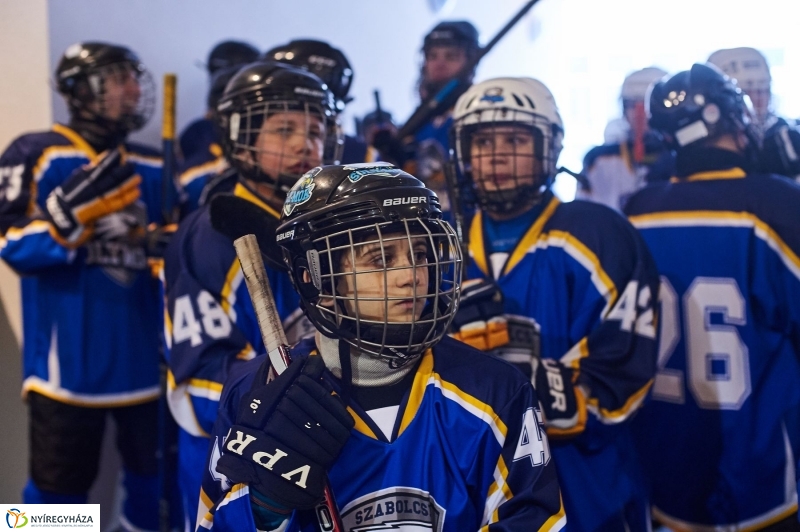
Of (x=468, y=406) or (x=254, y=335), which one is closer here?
(x=468, y=406)

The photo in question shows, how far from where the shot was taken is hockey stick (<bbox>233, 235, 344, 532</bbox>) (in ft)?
3.95

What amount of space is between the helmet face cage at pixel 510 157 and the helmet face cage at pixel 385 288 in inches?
24.3

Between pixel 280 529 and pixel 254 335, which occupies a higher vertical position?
pixel 254 335

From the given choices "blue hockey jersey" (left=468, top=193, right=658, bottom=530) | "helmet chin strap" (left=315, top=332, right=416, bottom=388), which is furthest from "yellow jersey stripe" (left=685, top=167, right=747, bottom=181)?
"helmet chin strap" (left=315, top=332, right=416, bottom=388)

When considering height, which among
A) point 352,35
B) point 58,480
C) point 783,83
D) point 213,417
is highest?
point 352,35

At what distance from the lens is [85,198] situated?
2.36 metres

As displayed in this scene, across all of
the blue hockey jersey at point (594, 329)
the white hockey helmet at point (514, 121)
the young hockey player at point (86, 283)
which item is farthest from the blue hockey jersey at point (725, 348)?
the young hockey player at point (86, 283)

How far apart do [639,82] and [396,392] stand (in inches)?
121

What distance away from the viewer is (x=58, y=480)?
8.00 feet

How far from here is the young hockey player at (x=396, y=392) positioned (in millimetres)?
1228

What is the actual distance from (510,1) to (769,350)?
382cm

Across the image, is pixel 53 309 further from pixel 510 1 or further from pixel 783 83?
pixel 510 1

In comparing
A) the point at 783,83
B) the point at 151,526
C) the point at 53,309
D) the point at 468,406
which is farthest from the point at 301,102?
the point at 783,83

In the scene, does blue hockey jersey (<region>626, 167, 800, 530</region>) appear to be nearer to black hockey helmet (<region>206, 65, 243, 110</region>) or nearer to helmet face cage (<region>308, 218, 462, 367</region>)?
helmet face cage (<region>308, 218, 462, 367</region>)
